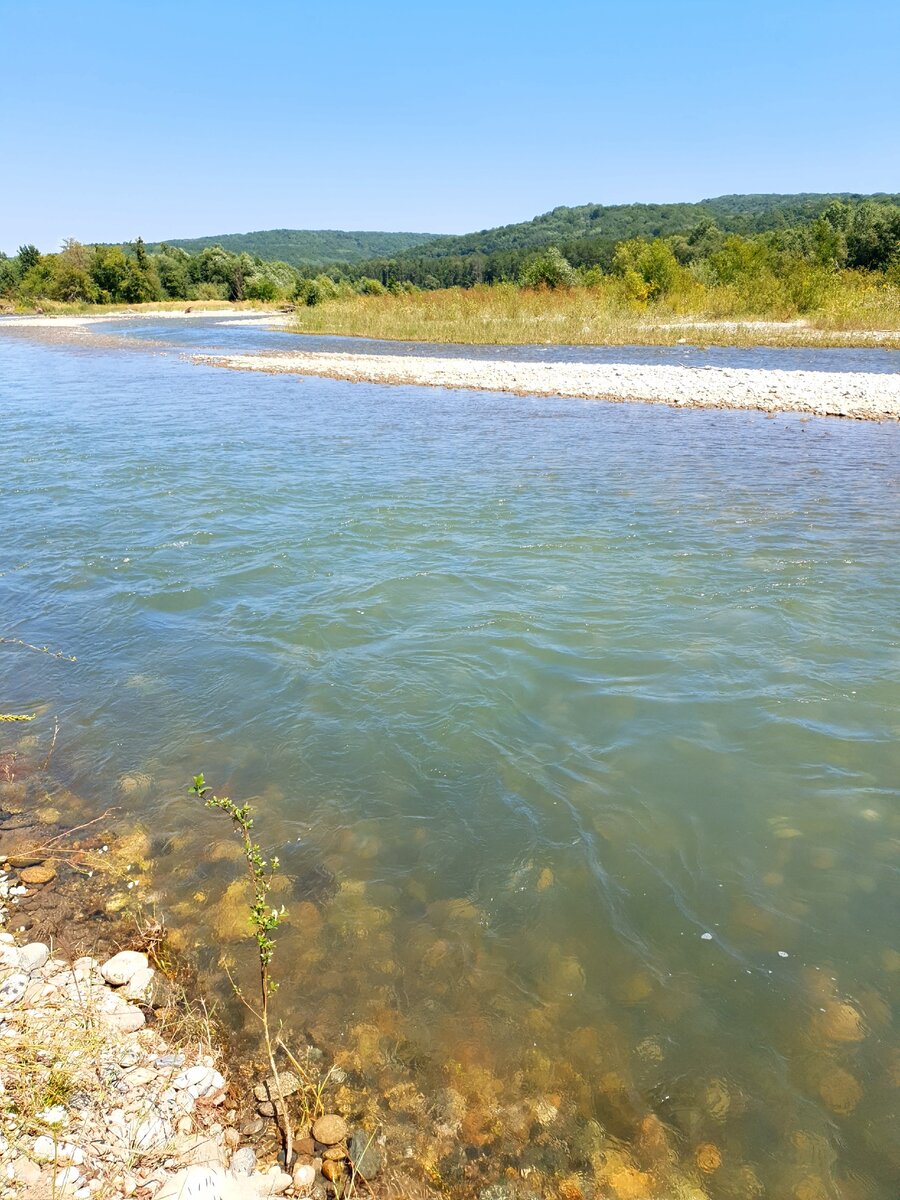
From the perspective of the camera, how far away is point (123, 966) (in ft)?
11.7

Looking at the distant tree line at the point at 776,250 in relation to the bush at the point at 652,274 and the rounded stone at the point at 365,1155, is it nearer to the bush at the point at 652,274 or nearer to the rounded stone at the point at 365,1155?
the bush at the point at 652,274

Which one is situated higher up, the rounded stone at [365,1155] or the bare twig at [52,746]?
the bare twig at [52,746]

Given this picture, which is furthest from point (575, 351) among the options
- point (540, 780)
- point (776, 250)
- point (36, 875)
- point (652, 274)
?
point (36, 875)

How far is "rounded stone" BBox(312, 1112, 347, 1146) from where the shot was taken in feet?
9.33

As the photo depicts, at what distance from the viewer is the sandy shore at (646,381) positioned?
62.6 feet

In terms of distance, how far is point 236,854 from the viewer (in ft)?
14.8

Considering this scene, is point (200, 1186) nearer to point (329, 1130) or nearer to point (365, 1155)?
point (329, 1130)

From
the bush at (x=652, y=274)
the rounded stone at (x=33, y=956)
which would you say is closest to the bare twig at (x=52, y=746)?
the rounded stone at (x=33, y=956)

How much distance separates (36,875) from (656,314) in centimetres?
4285

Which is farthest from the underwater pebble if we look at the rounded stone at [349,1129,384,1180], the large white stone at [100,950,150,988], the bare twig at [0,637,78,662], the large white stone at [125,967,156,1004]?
the bare twig at [0,637,78,662]

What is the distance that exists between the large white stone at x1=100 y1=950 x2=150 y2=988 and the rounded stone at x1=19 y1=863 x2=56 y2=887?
2.96ft

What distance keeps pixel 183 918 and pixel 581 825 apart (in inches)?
99.9

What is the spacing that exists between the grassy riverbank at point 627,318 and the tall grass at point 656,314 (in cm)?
5

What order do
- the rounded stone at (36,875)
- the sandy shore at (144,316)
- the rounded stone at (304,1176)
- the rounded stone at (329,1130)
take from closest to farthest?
the rounded stone at (304,1176) → the rounded stone at (329,1130) → the rounded stone at (36,875) → the sandy shore at (144,316)
